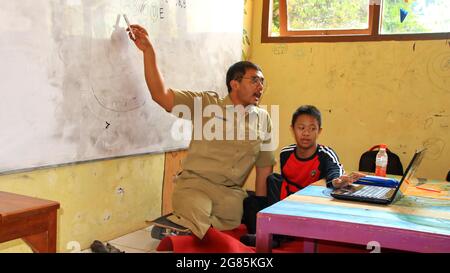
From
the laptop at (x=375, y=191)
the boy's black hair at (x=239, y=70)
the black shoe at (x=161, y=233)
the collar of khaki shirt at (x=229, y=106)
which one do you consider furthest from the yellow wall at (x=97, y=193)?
the laptop at (x=375, y=191)

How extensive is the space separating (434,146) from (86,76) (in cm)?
254

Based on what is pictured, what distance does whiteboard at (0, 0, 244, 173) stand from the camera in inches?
70.0

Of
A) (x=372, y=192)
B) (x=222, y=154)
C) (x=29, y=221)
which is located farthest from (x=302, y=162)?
(x=29, y=221)

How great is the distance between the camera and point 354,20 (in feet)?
11.7

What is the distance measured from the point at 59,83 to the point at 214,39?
4.74 ft

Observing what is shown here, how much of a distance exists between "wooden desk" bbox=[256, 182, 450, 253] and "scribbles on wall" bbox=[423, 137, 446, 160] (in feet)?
6.08

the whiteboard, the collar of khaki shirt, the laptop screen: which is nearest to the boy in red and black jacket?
the collar of khaki shirt

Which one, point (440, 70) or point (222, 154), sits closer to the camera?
point (222, 154)

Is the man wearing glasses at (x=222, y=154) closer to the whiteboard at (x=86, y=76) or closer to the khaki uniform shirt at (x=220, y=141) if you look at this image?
the khaki uniform shirt at (x=220, y=141)

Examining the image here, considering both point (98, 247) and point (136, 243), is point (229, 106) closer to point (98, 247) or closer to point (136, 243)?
point (136, 243)

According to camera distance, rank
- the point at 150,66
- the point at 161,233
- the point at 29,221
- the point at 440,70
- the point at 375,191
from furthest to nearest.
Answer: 1. the point at 440,70
2. the point at 161,233
3. the point at 150,66
4. the point at 375,191
5. the point at 29,221

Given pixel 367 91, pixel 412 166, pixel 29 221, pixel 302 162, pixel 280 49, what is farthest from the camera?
pixel 280 49
